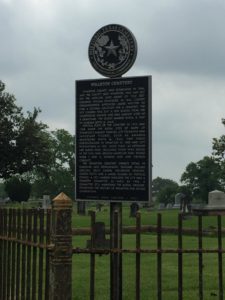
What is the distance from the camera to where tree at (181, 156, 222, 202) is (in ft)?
346

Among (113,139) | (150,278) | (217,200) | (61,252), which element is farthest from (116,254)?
(217,200)

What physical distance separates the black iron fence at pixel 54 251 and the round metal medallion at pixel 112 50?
2116 millimetres

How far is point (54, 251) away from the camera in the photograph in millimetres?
6168

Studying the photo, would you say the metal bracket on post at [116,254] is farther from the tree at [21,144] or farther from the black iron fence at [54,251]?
the tree at [21,144]

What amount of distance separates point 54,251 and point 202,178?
104 m

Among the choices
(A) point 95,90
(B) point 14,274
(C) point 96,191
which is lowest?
(B) point 14,274

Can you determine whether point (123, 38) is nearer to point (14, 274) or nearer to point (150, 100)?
point (150, 100)

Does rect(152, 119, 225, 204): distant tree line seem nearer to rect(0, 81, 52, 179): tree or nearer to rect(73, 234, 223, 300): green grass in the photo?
rect(0, 81, 52, 179): tree

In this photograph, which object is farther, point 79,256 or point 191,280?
point 79,256

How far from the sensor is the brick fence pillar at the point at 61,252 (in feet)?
20.2

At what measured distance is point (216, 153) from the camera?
1996 inches

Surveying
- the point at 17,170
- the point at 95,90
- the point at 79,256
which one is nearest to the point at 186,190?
the point at 17,170

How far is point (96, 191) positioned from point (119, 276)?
1.14 m

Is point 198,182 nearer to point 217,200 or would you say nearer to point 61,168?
point 61,168
